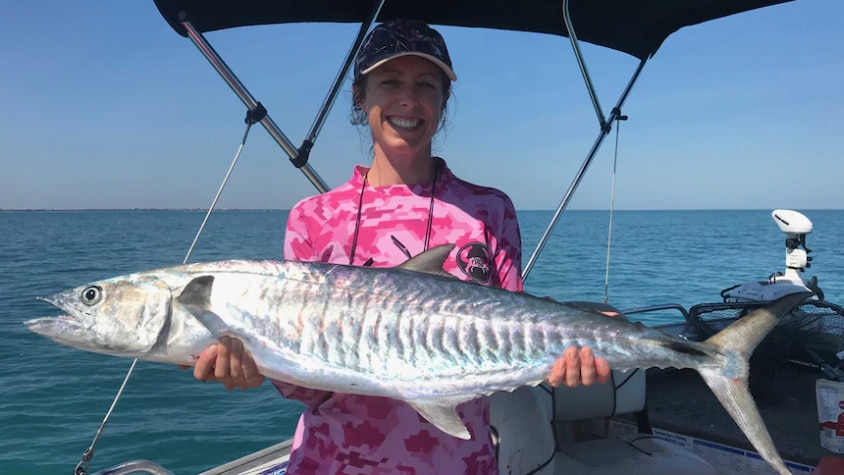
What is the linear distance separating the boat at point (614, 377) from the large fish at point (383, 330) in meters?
0.83

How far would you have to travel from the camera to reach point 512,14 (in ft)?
12.3

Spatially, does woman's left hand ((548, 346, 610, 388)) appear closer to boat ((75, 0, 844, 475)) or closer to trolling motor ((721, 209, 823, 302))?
boat ((75, 0, 844, 475))

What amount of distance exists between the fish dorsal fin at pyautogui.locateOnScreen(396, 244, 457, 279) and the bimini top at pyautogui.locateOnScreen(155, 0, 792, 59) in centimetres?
205

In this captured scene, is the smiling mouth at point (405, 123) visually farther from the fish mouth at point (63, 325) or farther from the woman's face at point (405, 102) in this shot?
the fish mouth at point (63, 325)

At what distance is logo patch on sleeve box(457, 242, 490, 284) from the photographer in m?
1.88

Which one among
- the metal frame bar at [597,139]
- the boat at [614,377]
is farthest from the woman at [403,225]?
the metal frame bar at [597,139]

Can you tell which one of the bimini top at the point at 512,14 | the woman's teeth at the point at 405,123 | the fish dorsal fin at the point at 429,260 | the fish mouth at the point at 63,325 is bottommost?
the fish mouth at the point at 63,325

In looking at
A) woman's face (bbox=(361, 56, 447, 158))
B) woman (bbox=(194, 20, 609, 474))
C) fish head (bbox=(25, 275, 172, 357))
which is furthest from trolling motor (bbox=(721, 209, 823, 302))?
fish head (bbox=(25, 275, 172, 357))

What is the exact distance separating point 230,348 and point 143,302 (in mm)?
318

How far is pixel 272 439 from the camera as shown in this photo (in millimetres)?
6598

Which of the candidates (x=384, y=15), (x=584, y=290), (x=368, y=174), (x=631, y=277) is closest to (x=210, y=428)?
(x=384, y=15)

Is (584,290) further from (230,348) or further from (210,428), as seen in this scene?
(230,348)

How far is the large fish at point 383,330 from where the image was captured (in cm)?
167

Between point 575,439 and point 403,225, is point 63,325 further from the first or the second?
point 575,439
